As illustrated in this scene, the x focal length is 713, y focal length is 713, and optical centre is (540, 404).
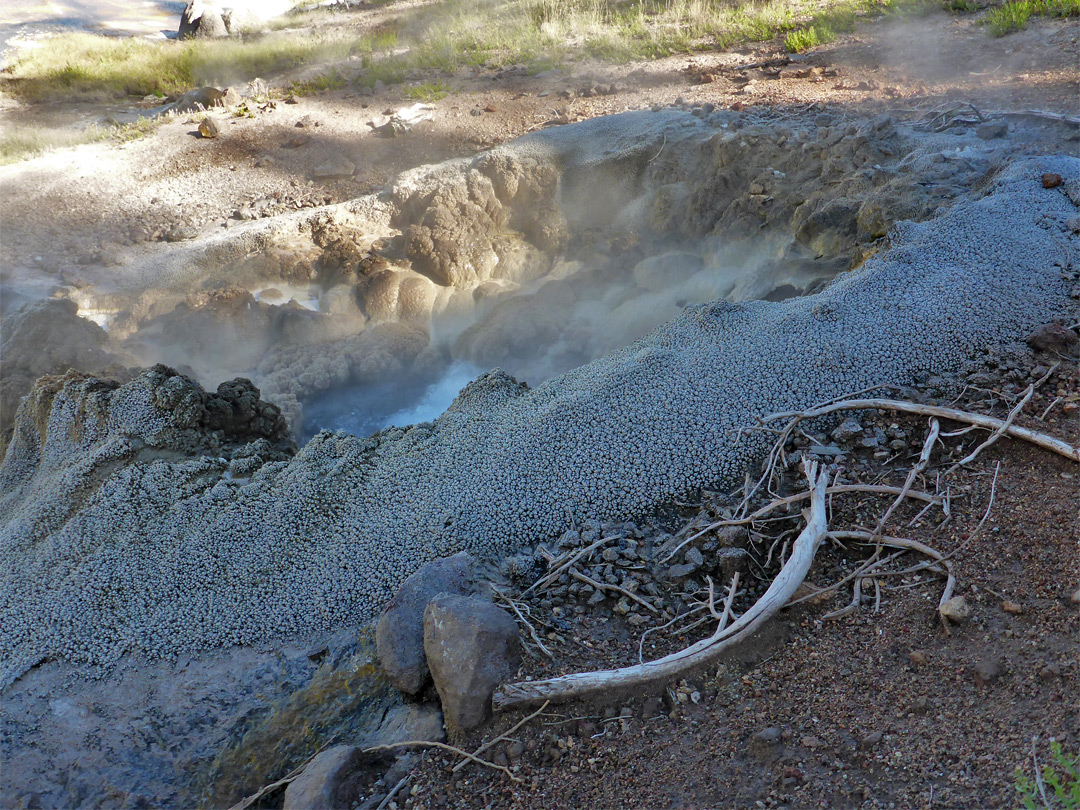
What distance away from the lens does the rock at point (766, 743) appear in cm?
190

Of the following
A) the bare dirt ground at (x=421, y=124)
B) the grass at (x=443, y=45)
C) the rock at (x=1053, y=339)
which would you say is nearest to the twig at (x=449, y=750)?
the rock at (x=1053, y=339)

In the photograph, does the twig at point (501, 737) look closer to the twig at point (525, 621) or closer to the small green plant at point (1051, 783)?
the twig at point (525, 621)

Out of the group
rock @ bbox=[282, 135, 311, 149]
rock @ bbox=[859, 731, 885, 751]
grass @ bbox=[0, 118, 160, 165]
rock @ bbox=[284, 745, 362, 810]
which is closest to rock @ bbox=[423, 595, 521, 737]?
rock @ bbox=[284, 745, 362, 810]

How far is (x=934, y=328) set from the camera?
3.28m

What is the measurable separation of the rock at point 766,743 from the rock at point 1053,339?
2.27 m

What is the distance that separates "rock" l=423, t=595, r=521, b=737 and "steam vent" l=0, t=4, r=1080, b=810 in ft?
0.73

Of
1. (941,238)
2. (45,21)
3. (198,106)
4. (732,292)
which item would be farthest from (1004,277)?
(45,21)

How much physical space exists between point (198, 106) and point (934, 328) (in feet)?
31.2

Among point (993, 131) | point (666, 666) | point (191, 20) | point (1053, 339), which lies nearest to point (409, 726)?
point (666, 666)

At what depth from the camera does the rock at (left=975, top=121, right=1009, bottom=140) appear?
16.2 feet

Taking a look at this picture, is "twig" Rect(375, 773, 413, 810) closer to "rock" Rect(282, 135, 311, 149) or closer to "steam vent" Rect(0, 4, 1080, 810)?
"steam vent" Rect(0, 4, 1080, 810)

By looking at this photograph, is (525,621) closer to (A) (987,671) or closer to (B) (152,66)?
(A) (987,671)

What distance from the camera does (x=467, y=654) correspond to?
2205 millimetres

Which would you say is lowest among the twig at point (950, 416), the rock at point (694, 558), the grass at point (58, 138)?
the rock at point (694, 558)
